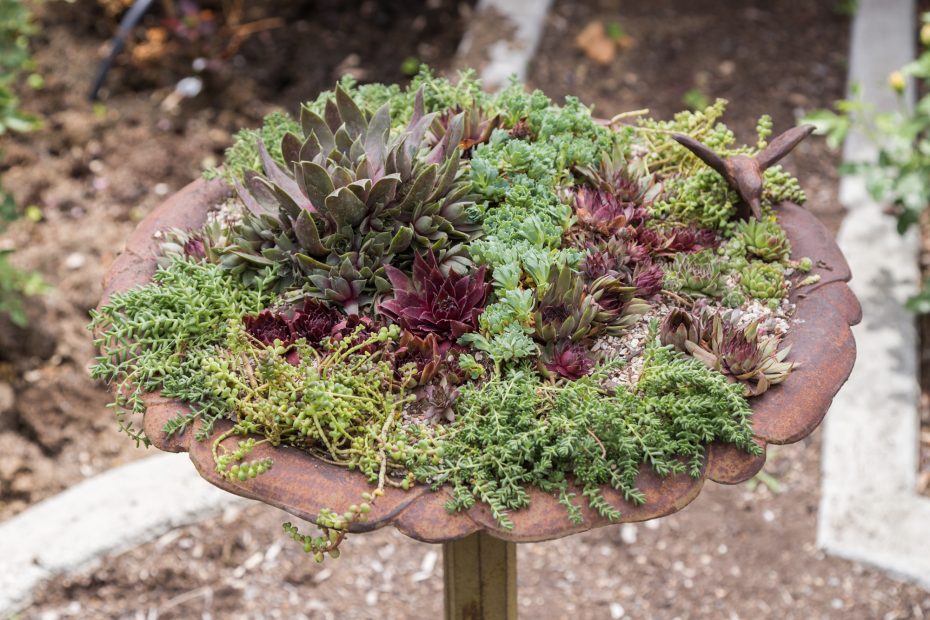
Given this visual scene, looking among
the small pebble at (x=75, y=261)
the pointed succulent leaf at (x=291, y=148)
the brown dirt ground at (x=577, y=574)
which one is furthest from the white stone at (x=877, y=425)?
the small pebble at (x=75, y=261)

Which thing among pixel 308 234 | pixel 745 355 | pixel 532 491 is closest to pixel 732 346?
pixel 745 355

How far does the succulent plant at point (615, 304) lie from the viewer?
5.31ft

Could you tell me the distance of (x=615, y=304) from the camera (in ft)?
5.43

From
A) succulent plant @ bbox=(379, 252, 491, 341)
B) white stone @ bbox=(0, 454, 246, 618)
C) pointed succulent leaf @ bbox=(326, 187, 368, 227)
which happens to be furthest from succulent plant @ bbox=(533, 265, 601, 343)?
white stone @ bbox=(0, 454, 246, 618)

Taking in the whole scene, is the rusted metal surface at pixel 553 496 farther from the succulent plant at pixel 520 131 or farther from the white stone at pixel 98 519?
the white stone at pixel 98 519

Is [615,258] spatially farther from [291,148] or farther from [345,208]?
[291,148]

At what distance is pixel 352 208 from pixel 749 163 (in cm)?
78

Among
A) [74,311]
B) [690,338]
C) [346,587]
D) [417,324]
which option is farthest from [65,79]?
[690,338]

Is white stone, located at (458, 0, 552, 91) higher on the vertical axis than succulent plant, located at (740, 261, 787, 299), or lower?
higher

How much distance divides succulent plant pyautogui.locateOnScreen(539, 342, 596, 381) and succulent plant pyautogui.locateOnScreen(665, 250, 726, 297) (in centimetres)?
26

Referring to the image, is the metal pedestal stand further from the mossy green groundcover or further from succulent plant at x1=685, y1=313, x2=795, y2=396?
succulent plant at x1=685, y1=313, x2=795, y2=396

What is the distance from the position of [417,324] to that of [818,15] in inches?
172

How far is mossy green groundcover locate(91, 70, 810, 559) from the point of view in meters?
1.43

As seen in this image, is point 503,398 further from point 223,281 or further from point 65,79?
point 65,79
